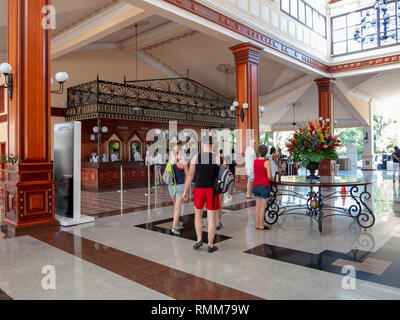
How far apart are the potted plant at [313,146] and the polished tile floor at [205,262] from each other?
107cm

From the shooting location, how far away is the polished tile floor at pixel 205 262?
2721 mm

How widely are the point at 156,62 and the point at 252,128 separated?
6849 mm

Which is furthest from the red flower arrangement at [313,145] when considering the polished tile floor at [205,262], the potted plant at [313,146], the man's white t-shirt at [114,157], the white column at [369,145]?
the white column at [369,145]

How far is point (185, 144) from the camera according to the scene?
5.81m

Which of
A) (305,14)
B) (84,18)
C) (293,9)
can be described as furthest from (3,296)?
(305,14)

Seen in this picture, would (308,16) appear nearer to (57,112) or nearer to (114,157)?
(114,157)

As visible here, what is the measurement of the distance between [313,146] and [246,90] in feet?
14.9

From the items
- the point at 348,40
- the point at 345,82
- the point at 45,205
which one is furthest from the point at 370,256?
the point at 345,82

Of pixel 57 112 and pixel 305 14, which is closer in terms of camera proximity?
pixel 57 112

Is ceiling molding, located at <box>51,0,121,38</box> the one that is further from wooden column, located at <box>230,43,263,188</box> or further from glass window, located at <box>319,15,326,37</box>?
glass window, located at <box>319,15,326,37</box>

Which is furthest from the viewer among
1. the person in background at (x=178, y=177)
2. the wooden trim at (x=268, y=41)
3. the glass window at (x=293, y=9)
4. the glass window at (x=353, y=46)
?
the glass window at (x=353, y=46)

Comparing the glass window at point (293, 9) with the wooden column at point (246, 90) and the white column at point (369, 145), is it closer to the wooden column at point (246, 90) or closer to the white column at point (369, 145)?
the wooden column at point (246, 90)

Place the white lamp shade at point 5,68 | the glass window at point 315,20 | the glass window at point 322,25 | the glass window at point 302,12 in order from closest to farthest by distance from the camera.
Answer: the white lamp shade at point 5,68
the glass window at point 302,12
the glass window at point 315,20
the glass window at point 322,25

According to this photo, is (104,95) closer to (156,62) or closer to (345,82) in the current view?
(156,62)
